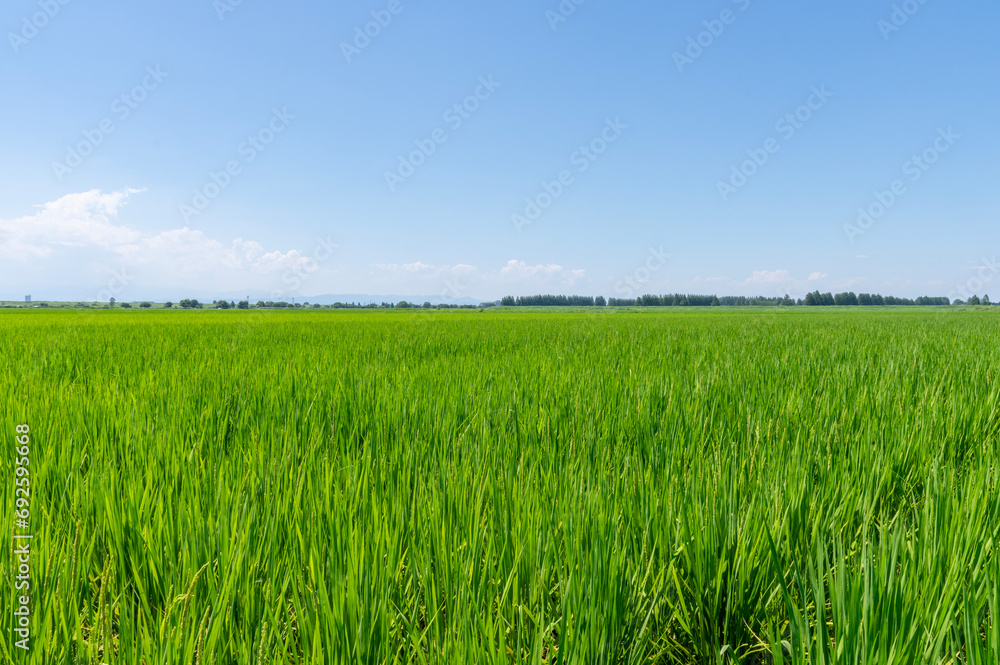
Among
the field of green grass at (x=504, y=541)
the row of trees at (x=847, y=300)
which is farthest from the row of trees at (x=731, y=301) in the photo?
the field of green grass at (x=504, y=541)

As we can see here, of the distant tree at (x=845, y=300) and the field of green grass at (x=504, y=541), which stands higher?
the distant tree at (x=845, y=300)

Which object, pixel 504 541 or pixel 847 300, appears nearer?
pixel 504 541

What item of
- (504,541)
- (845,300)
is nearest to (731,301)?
(845,300)

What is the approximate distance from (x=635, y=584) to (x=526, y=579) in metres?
0.24

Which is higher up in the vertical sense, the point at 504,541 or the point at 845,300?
the point at 845,300

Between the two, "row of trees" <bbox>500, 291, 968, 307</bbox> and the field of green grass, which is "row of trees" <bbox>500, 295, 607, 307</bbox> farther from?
the field of green grass

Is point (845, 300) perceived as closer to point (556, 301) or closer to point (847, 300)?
point (847, 300)

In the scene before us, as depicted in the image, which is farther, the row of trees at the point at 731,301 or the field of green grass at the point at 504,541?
the row of trees at the point at 731,301

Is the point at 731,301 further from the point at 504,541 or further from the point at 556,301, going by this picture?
the point at 504,541

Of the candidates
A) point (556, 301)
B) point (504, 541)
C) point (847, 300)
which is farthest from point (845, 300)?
point (504, 541)

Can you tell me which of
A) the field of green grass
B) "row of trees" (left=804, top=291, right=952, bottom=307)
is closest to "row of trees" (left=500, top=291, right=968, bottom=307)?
"row of trees" (left=804, top=291, right=952, bottom=307)

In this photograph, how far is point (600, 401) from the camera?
2566mm

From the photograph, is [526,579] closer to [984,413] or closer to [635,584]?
[635,584]

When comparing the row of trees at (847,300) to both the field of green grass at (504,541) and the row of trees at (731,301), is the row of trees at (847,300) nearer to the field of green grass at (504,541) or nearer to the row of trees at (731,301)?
the row of trees at (731,301)
